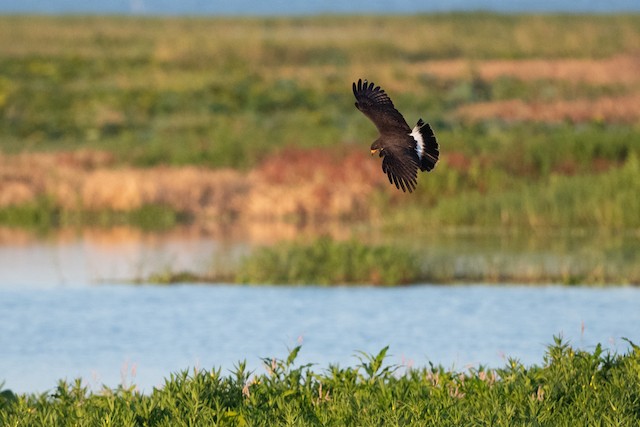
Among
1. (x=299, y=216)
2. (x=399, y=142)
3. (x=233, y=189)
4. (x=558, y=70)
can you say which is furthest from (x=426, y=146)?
(x=558, y=70)

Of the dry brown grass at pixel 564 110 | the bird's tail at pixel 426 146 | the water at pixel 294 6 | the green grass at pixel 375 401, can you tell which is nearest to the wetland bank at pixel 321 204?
the green grass at pixel 375 401

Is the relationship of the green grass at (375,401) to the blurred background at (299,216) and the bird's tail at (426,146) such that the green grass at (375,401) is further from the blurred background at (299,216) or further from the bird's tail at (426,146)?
the blurred background at (299,216)

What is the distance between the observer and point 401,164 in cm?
991

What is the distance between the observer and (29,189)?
97.2ft

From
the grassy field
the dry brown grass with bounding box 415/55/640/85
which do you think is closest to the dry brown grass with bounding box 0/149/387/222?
the grassy field

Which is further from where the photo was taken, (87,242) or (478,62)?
(478,62)

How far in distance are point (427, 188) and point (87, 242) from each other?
5984 mm

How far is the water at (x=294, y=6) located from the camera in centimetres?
10475

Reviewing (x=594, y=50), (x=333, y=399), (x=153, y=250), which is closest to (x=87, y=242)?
(x=153, y=250)

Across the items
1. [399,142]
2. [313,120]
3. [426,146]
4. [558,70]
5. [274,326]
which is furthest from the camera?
[558,70]

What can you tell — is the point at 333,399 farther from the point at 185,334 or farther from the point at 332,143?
the point at 332,143

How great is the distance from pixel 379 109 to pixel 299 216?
18.9m

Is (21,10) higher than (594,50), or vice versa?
(21,10)

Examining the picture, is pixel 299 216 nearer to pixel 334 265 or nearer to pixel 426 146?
pixel 334 265
